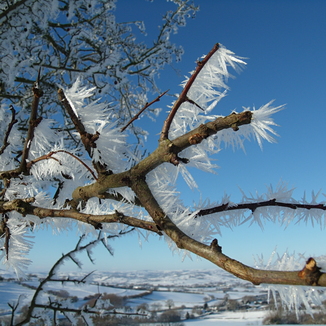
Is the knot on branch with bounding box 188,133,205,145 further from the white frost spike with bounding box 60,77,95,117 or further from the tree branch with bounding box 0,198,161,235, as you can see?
the white frost spike with bounding box 60,77,95,117

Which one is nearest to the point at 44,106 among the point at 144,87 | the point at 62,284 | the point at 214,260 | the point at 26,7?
the point at 26,7

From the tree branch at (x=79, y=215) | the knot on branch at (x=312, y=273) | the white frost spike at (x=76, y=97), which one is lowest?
the knot on branch at (x=312, y=273)

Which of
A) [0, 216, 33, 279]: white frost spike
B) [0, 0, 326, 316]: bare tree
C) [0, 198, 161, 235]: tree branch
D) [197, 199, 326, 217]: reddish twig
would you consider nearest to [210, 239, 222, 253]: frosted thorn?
[0, 0, 326, 316]: bare tree

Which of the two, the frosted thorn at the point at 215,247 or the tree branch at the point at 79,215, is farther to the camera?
the tree branch at the point at 79,215

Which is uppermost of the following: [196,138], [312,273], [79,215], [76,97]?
[76,97]

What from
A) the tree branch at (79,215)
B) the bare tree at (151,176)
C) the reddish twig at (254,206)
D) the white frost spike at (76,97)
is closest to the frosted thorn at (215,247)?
the bare tree at (151,176)

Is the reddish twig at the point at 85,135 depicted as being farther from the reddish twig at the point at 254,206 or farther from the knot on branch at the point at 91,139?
the reddish twig at the point at 254,206

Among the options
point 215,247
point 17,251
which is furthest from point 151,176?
point 17,251

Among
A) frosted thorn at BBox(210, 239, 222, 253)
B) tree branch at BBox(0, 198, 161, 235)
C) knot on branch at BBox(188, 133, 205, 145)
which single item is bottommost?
frosted thorn at BBox(210, 239, 222, 253)

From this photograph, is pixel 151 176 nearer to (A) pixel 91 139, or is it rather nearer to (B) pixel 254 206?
(A) pixel 91 139

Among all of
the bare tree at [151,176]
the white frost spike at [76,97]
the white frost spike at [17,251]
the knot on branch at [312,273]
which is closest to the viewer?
the knot on branch at [312,273]

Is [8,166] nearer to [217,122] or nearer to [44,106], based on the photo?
[217,122]

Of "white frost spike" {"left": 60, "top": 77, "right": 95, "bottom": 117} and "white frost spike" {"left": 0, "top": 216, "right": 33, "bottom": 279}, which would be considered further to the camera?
"white frost spike" {"left": 0, "top": 216, "right": 33, "bottom": 279}

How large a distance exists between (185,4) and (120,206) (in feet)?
14.1
